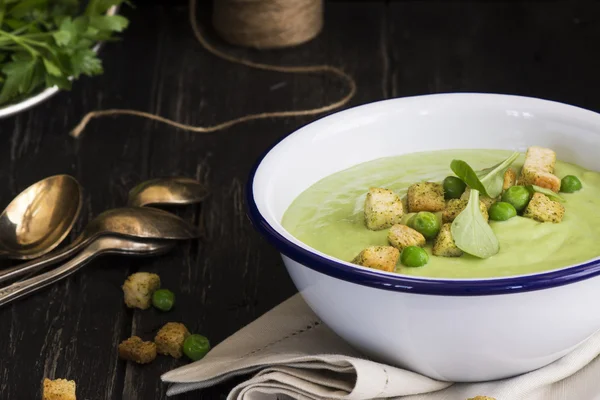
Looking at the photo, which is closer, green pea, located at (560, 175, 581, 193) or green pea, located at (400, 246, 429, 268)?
green pea, located at (400, 246, 429, 268)

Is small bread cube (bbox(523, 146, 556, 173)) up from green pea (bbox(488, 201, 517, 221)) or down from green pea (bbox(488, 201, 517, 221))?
up

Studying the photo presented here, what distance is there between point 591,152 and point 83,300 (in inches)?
52.6

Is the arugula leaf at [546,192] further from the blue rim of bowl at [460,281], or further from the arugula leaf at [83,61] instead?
the arugula leaf at [83,61]

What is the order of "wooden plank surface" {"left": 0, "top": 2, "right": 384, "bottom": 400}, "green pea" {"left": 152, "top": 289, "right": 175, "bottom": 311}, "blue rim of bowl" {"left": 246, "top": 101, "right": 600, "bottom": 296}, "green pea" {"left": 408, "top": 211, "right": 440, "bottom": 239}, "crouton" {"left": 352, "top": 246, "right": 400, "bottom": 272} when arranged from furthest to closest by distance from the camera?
"green pea" {"left": 152, "top": 289, "right": 175, "bottom": 311}
"wooden plank surface" {"left": 0, "top": 2, "right": 384, "bottom": 400}
"green pea" {"left": 408, "top": 211, "right": 440, "bottom": 239}
"crouton" {"left": 352, "top": 246, "right": 400, "bottom": 272}
"blue rim of bowl" {"left": 246, "top": 101, "right": 600, "bottom": 296}

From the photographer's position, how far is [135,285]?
2.64 metres

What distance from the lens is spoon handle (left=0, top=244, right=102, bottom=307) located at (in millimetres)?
2631

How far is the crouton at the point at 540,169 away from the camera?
2.31 metres

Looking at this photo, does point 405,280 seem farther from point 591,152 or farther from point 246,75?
point 246,75

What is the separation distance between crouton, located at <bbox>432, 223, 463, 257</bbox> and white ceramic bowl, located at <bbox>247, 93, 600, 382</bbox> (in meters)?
0.17

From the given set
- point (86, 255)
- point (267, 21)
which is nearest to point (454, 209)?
point (86, 255)

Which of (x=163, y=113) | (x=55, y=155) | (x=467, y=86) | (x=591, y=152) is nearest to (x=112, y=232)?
(x=55, y=155)

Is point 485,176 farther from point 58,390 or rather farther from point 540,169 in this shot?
point 58,390

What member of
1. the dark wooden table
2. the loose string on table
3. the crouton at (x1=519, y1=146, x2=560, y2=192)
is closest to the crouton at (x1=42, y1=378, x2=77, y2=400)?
the dark wooden table

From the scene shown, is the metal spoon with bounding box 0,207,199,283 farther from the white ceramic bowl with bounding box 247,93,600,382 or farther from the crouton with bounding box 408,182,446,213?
the crouton with bounding box 408,182,446,213
